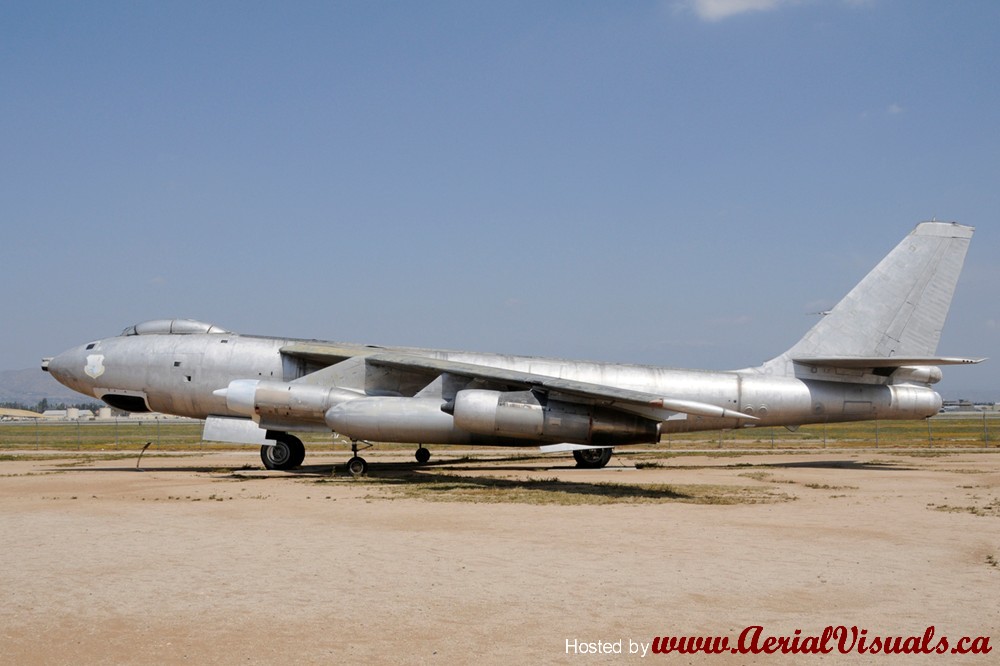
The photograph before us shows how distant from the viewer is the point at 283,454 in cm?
2083

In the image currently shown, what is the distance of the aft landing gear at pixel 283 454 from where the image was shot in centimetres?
2078

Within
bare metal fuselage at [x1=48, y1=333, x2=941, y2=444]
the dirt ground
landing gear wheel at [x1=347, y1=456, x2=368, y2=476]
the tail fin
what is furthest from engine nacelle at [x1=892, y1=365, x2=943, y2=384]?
landing gear wheel at [x1=347, y1=456, x2=368, y2=476]

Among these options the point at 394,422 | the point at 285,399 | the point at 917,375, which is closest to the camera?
the point at 394,422

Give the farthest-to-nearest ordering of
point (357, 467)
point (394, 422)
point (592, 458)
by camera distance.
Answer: point (592, 458) → point (357, 467) → point (394, 422)

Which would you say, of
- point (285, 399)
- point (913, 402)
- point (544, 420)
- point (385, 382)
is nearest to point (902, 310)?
point (913, 402)

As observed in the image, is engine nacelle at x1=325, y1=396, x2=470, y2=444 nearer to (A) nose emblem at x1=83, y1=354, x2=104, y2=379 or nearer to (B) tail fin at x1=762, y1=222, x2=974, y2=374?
(A) nose emblem at x1=83, y1=354, x2=104, y2=379

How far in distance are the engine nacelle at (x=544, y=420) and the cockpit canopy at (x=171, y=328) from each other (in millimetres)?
7747

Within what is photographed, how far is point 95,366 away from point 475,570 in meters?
15.8

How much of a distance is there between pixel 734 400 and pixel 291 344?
1055 centimetres

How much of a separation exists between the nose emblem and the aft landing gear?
14.2 ft

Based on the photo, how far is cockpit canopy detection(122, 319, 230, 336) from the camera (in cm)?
2164

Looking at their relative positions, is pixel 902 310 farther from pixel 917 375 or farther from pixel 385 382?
pixel 385 382

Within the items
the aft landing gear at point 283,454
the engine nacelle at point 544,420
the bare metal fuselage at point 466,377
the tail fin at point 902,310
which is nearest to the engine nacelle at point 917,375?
the bare metal fuselage at point 466,377

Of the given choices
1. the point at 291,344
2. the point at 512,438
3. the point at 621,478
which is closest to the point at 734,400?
the point at 621,478
